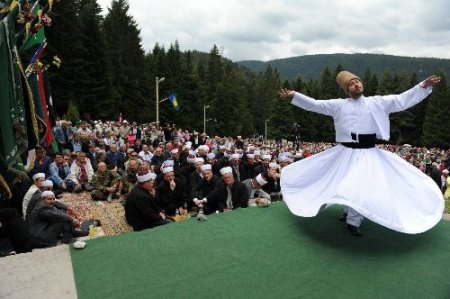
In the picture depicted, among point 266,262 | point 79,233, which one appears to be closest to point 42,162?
point 79,233

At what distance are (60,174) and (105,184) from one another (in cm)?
165

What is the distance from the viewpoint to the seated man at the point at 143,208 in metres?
6.30

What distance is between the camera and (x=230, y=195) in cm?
699

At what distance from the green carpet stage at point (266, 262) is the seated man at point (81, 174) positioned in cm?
717

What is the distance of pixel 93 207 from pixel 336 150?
6.95 metres

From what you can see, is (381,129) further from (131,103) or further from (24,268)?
(131,103)

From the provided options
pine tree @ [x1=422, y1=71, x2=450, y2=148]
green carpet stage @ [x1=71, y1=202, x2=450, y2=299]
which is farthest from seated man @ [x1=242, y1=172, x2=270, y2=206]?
pine tree @ [x1=422, y1=71, x2=450, y2=148]

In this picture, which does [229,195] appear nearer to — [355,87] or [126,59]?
[355,87]

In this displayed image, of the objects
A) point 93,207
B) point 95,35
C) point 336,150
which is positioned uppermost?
point 95,35

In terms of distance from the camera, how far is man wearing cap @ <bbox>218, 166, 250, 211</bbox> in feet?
22.8

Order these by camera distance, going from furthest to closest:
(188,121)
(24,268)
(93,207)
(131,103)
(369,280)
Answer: (188,121) < (131,103) < (93,207) < (24,268) < (369,280)

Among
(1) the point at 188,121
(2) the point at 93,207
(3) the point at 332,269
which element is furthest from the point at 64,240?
Result: (1) the point at 188,121

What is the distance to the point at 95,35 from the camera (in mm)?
38344

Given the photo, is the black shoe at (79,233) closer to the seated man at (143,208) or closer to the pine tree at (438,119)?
the seated man at (143,208)
